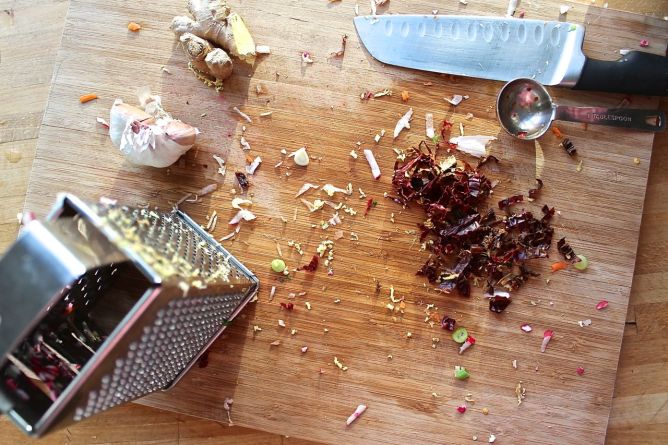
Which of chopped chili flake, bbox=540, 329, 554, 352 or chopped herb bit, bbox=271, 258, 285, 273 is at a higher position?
Result: chopped herb bit, bbox=271, 258, 285, 273

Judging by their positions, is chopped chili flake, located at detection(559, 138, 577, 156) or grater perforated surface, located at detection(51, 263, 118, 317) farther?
chopped chili flake, located at detection(559, 138, 577, 156)

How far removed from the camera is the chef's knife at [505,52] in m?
1.85

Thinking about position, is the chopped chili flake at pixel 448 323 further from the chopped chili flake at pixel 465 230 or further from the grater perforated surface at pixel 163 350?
the grater perforated surface at pixel 163 350

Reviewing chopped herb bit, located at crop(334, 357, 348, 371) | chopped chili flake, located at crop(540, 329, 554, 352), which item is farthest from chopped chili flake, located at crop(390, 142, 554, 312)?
chopped herb bit, located at crop(334, 357, 348, 371)

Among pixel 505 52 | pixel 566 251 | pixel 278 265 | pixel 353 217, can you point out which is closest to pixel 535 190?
pixel 566 251

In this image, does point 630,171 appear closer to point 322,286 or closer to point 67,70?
point 322,286

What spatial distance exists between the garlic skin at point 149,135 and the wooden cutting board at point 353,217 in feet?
0.32

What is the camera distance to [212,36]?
183 centimetres

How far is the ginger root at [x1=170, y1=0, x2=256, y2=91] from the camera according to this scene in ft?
5.92

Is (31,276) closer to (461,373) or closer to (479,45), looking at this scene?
(461,373)

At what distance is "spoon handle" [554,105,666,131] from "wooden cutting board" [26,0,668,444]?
47mm

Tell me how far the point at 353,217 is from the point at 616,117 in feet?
3.03

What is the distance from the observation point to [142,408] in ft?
6.81

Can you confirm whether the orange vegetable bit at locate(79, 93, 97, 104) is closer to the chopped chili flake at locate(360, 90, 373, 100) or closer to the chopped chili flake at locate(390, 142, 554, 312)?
the chopped chili flake at locate(360, 90, 373, 100)
